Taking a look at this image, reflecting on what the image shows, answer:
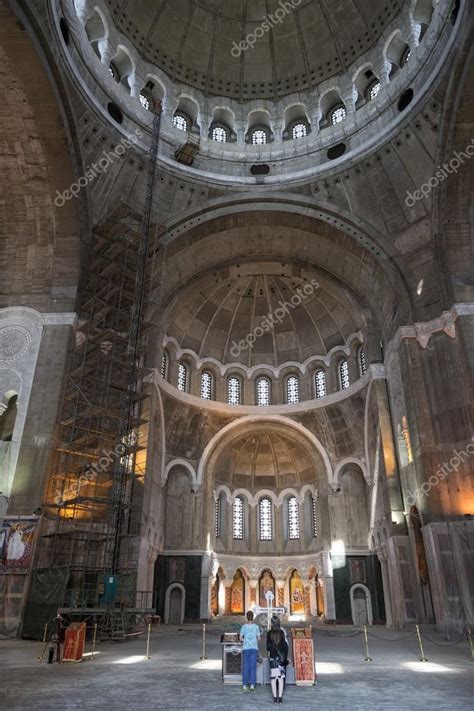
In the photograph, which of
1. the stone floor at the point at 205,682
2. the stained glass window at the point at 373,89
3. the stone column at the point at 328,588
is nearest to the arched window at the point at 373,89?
the stained glass window at the point at 373,89

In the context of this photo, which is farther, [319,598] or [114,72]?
[319,598]

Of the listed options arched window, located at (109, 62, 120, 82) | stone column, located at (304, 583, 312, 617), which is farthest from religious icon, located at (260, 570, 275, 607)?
arched window, located at (109, 62, 120, 82)

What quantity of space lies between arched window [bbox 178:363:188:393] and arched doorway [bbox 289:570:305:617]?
1299 cm

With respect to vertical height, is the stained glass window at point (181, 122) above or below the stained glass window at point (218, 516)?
above

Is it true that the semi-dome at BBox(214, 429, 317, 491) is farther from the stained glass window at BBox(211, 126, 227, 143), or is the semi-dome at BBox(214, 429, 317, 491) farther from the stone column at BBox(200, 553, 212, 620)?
the stained glass window at BBox(211, 126, 227, 143)

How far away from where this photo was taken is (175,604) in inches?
Answer: 1065

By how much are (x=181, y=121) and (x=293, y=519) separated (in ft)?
79.9

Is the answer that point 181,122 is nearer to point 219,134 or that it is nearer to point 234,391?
point 219,134

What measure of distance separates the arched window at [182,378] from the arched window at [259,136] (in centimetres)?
1361

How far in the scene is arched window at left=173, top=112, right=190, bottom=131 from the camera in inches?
1117

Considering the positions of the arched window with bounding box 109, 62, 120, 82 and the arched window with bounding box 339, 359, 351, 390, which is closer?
the arched window with bounding box 109, 62, 120, 82

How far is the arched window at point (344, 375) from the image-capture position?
30.6 metres

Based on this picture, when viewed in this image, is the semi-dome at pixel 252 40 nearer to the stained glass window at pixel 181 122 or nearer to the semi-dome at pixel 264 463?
the stained glass window at pixel 181 122

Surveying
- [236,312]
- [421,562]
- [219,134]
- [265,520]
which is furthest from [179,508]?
[219,134]
